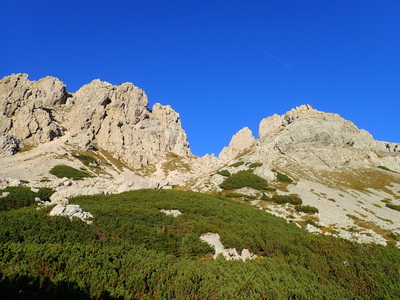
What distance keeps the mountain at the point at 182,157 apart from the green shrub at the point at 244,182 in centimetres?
51

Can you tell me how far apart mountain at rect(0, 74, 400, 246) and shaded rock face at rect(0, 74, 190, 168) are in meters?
0.47

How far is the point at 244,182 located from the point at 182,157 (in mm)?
87220

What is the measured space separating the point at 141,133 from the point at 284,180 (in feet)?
303

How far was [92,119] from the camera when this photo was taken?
119 meters

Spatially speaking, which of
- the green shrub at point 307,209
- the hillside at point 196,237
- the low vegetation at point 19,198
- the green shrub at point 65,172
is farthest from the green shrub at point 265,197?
the green shrub at point 65,172

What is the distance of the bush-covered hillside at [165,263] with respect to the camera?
760cm

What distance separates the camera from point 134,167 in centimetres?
10762

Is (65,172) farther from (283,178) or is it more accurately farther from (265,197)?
(283,178)

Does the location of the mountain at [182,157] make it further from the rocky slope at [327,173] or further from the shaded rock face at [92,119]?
the shaded rock face at [92,119]

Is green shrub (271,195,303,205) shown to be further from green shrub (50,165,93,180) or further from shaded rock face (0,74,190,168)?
shaded rock face (0,74,190,168)

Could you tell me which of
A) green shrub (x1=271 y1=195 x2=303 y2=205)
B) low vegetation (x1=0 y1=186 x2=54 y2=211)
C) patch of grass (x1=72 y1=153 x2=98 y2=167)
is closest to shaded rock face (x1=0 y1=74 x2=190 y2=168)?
patch of grass (x1=72 y1=153 x2=98 y2=167)

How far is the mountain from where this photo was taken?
3672cm

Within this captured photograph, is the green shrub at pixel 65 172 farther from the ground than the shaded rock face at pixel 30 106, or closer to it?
closer to it

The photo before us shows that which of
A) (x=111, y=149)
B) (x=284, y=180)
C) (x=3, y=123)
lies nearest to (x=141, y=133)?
(x=111, y=149)
